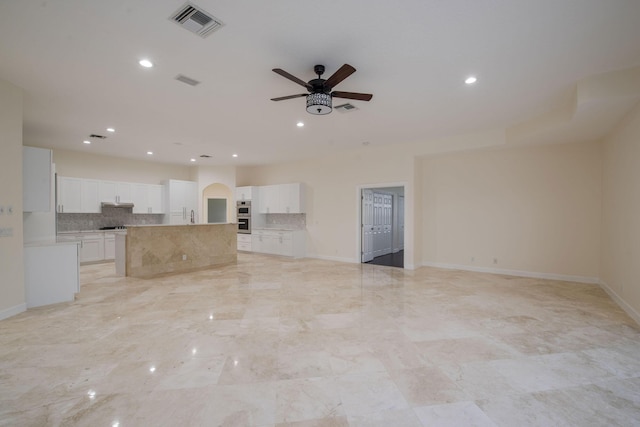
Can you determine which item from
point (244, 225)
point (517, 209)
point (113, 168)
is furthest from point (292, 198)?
point (517, 209)

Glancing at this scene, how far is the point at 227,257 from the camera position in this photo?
25.3 ft

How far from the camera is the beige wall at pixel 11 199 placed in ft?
12.1

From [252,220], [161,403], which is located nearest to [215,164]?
[252,220]

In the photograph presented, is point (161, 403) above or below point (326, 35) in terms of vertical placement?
below

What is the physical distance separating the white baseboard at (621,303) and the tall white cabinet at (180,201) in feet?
33.0

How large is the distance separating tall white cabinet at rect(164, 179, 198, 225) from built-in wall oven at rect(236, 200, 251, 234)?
144cm

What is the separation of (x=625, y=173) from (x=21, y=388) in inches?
291

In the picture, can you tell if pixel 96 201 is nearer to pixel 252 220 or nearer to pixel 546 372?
pixel 252 220

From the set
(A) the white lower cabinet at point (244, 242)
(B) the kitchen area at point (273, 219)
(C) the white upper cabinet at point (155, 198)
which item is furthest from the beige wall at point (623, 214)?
(C) the white upper cabinet at point (155, 198)

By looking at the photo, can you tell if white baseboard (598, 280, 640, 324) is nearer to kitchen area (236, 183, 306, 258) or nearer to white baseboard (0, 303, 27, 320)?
kitchen area (236, 183, 306, 258)

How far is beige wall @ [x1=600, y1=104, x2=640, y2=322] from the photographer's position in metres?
3.80

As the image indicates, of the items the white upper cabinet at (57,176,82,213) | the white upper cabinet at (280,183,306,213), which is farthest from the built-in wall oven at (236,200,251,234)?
the white upper cabinet at (57,176,82,213)

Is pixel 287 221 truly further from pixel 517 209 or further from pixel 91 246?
pixel 517 209

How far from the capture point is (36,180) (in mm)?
4324
